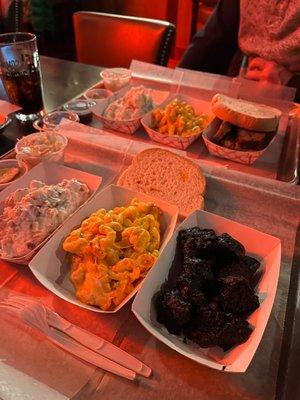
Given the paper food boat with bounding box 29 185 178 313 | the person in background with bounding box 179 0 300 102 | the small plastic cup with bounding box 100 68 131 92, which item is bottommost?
the paper food boat with bounding box 29 185 178 313

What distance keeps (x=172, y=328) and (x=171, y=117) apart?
876 mm

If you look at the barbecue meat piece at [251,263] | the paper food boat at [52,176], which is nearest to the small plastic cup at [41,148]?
the paper food boat at [52,176]

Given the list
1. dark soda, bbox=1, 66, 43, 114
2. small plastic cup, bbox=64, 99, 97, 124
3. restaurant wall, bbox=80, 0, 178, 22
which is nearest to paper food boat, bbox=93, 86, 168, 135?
small plastic cup, bbox=64, 99, 97, 124

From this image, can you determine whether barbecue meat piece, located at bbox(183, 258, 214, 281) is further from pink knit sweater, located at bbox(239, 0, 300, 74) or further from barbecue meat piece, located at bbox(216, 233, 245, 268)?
pink knit sweater, located at bbox(239, 0, 300, 74)

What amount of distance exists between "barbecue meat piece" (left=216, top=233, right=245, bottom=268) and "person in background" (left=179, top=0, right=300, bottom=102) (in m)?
1.22

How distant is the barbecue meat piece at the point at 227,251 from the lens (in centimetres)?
81

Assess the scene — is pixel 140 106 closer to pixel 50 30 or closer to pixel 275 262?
pixel 275 262

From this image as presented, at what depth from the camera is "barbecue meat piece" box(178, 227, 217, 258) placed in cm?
83

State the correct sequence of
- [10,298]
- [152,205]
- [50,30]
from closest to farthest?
[10,298] < [152,205] < [50,30]

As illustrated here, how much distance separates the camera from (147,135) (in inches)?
57.8

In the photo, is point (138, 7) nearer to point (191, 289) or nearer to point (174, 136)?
point (174, 136)

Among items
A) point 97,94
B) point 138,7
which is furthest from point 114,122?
point 138,7

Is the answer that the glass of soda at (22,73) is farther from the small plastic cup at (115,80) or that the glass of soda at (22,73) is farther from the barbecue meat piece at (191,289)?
the barbecue meat piece at (191,289)

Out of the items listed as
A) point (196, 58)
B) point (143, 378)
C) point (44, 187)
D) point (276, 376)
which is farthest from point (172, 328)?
point (196, 58)
